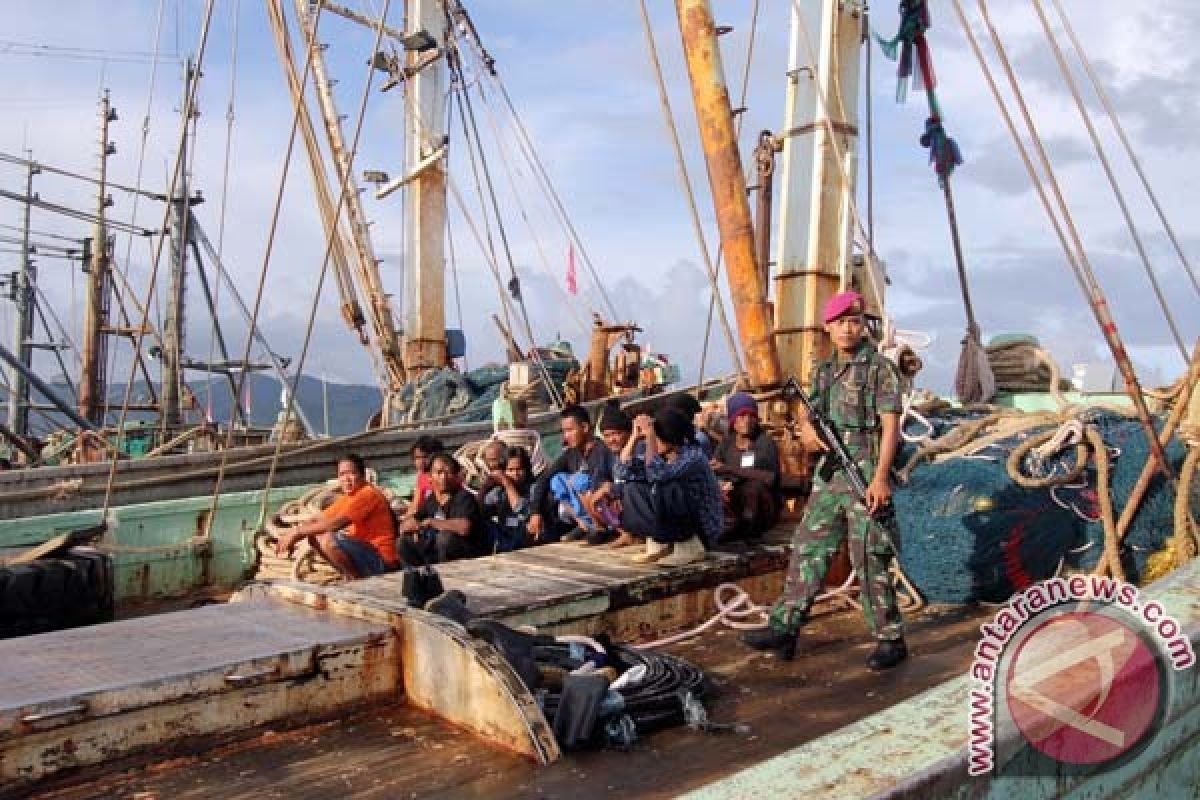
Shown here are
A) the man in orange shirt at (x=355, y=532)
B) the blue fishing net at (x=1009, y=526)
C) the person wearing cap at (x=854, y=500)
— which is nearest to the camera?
the person wearing cap at (x=854, y=500)

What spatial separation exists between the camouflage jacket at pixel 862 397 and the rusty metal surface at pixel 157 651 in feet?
7.33

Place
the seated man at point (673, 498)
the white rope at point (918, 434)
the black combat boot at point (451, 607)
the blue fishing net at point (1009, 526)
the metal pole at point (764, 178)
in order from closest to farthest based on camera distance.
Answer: the black combat boot at point (451, 607)
the blue fishing net at point (1009, 526)
the seated man at point (673, 498)
the white rope at point (918, 434)
the metal pole at point (764, 178)

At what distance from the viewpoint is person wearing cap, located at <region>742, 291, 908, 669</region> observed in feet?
14.2

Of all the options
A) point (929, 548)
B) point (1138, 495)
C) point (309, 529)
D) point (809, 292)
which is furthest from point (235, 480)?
point (1138, 495)

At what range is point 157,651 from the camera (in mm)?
3904

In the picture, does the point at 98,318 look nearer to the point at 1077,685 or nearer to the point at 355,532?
the point at 355,532

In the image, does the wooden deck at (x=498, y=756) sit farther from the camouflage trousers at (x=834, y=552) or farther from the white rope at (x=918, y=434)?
the white rope at (x=918, y=434)

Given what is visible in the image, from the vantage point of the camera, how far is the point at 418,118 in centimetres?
1650

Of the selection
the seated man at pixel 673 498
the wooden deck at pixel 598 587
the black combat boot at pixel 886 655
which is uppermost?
the seated man at pixel 673 498

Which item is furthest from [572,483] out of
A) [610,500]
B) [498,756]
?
[498,756]

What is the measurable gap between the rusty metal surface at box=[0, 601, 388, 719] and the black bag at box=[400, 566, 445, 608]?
0.19 meters

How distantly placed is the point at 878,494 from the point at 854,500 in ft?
0.67

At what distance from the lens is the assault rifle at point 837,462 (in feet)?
14.3

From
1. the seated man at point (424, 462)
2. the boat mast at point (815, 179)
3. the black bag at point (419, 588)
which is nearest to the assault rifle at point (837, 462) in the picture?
the black bag at point (419, 588)
